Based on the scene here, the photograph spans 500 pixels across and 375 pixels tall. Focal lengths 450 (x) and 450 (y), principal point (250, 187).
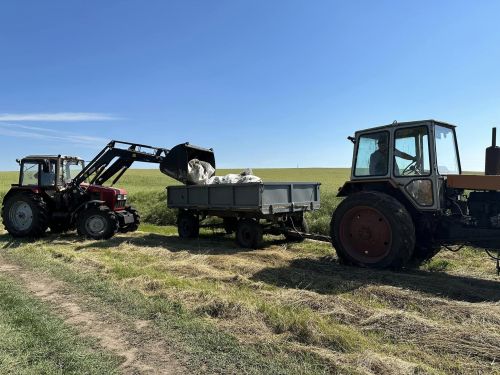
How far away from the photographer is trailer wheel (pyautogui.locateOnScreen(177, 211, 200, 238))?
12242 mm

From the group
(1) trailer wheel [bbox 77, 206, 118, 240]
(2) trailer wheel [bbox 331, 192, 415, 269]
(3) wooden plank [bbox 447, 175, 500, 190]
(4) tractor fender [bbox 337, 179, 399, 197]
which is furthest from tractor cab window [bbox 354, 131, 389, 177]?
(1) trailer wheel [bbox 77, 206, 118, 240]

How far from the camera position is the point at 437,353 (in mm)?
4035

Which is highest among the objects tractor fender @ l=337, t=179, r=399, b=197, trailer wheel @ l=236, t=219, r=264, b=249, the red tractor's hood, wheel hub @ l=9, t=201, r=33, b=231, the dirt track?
the red tractor's hood

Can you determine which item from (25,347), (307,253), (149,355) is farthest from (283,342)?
(307,253)

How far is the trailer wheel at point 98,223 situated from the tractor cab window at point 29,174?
198 cm

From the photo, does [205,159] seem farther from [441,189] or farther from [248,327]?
[248,327]

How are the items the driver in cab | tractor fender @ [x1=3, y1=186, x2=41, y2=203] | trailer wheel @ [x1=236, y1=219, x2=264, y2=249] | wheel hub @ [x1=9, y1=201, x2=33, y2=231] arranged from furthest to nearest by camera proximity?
tractor fender @ [x1=3, y1=186, x2=41, y2=203] < wheel hub @ [x1=9, y1=201, x2=33, y2=231] < trailer wheel @ [x1=236, y1=219, x2=264, y2=249] < the driver in cab

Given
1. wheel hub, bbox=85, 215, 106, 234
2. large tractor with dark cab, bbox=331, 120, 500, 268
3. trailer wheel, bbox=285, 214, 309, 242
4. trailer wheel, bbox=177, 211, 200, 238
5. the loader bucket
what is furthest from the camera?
wheel hub, bbox=85, 215, 106, 234

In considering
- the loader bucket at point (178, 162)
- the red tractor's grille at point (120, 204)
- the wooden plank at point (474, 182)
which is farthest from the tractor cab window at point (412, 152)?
the red tractor's grille at point (120, 204)

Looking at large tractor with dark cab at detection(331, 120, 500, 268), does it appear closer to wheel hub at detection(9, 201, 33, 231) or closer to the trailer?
the trailer

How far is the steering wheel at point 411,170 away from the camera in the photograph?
24.4 feet

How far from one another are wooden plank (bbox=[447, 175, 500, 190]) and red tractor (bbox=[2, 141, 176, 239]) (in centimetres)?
791

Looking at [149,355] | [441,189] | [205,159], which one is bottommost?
[149,355]

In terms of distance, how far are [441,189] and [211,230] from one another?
794cm
